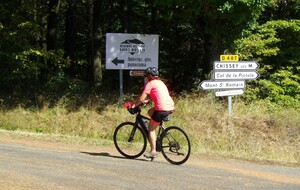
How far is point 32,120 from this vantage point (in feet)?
55.4

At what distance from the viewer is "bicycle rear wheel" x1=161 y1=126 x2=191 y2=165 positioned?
10.3 m

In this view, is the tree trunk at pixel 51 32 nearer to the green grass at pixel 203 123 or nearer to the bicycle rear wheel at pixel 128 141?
the green grass at pixel 203 123

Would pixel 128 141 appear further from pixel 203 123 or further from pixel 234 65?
pixel 234 65

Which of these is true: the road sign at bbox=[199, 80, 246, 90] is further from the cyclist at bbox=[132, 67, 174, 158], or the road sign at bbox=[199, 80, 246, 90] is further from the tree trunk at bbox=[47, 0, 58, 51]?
the tree trunk at bbox=[47, 0, 58, 51]

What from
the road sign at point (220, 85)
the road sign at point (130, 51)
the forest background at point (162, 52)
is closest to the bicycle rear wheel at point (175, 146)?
the forest background at point (162, 52)

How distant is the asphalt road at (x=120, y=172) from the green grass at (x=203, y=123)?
8.68 ft

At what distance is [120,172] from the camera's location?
9.24 m

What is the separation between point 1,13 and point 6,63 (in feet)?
6.94

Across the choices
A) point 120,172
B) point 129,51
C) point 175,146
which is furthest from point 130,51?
point 120,172

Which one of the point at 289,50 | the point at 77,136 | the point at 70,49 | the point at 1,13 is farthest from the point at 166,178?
the point at 70,49

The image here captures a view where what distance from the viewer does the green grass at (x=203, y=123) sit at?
14.6 metres

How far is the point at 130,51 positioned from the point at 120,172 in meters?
8.77

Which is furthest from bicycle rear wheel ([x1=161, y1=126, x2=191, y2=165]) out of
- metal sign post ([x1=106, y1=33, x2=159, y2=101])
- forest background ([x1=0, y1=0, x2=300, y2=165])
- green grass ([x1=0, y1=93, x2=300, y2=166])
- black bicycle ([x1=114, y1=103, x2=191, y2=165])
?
metal sign post ([x1=106, y1=33, x2=159, y2=101])

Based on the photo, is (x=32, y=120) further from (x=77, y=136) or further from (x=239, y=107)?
(x=239, y=107)
